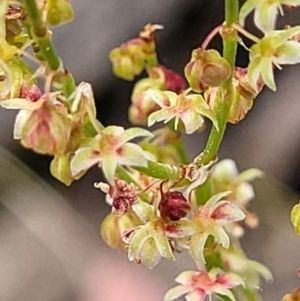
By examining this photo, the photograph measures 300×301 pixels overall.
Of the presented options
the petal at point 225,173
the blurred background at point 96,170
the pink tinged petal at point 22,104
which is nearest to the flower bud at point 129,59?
the petal at point 225,173

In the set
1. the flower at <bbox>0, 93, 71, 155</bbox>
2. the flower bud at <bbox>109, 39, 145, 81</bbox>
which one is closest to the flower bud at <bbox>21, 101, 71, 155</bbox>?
the flower at <bbox>0, 93, 71, 155</bbox>

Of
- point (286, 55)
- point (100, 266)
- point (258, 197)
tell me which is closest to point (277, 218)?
point (258, 197)

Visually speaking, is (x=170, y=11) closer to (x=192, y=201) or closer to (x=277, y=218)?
(x=277, y=218)

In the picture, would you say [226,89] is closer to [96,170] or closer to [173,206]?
[173,206]

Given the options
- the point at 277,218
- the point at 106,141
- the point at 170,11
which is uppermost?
the point at 106,141

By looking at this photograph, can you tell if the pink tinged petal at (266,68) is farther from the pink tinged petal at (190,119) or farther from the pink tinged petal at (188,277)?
the pink tinged petal at (188,277)

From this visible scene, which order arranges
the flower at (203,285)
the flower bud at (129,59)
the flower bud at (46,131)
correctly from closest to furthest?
the flower bud at (46,131), the flower at (203,285), the flower bud at (129,59)
